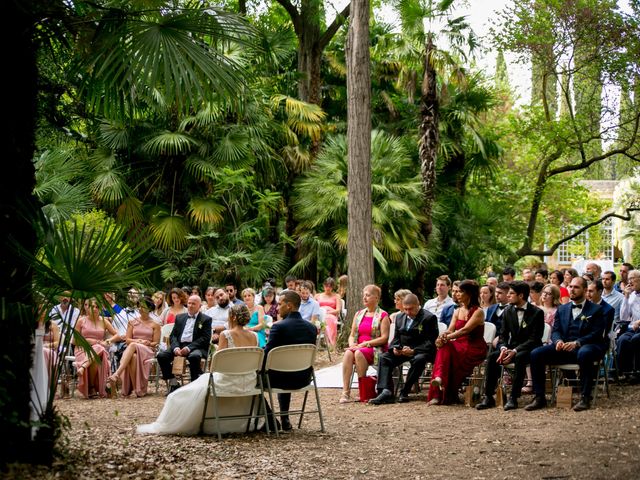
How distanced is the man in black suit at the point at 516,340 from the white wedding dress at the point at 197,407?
3.25 metres

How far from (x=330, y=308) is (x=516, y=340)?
7833 millimetres

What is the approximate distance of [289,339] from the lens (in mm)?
10102

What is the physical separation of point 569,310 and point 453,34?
11962 mm

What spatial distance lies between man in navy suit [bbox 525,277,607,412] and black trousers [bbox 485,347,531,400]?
0.44 feet

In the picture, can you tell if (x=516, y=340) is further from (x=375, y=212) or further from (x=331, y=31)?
(x=331, y=31)

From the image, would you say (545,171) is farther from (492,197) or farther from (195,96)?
(195,96)

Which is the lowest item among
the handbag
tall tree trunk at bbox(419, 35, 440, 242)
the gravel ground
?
the gravel ground

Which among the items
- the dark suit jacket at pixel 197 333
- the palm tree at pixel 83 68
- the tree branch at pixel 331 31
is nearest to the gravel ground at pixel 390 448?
the palm tree at pixel 83 68

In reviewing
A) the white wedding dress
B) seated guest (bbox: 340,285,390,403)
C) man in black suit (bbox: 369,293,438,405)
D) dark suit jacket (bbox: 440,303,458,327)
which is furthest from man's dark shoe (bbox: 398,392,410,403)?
the white wedding dress

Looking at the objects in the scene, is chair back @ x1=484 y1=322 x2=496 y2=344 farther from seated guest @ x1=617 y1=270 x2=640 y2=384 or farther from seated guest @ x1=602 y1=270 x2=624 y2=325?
seated guest @ x1=602 y1=270 x2=624 y2=325

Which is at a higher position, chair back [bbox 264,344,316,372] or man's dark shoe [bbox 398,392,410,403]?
chair back [bbox 264,344,316,372]

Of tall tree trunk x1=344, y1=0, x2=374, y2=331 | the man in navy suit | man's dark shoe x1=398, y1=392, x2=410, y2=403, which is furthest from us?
tall tree trunk x1=344, y1=0, x2=374, y2=331

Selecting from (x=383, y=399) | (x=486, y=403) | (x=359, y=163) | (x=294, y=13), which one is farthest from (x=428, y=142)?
(x=486, y=403)

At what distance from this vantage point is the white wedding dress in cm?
948
